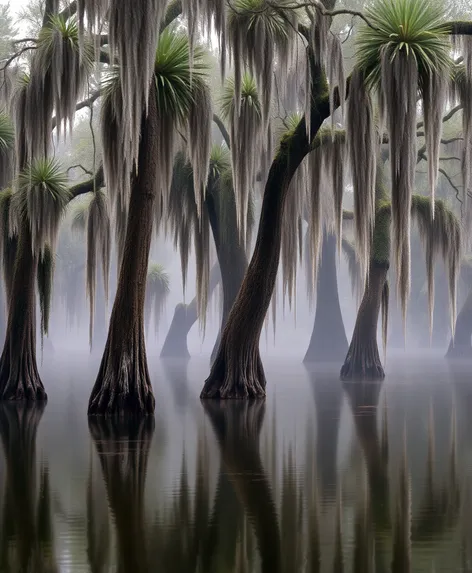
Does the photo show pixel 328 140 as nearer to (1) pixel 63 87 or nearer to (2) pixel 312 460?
(1) pixel 63 87

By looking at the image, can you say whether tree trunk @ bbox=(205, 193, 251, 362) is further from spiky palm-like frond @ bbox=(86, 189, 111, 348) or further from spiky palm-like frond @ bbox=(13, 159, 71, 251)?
spiky palm-like frond @ bbox=(13, 159, 71, 251)

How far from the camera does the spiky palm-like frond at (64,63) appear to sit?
15695 millimetres

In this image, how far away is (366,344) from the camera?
2692 centimetres

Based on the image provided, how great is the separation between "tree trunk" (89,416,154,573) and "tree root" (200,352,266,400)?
370cm

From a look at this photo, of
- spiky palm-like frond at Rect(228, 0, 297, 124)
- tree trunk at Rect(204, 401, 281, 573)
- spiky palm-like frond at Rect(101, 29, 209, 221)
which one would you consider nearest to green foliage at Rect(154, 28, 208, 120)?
spiky palm-like frond at Rect(101, 29, 209, 221)

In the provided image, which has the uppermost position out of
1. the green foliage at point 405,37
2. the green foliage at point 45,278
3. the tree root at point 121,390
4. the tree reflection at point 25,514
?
the green foliage at point 405,37

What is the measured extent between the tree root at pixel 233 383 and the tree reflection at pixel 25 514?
6601 millimetres

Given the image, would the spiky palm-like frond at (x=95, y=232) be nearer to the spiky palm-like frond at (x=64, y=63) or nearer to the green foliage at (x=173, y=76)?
the spiky palm-like frond at (x=64, y=63)

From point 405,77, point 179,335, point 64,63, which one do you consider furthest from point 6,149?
point 179,335

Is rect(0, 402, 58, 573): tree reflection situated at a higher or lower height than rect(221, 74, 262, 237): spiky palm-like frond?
lower

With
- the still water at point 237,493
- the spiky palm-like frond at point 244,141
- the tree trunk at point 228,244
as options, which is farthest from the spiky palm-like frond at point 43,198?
the tree trunk at point 228,244

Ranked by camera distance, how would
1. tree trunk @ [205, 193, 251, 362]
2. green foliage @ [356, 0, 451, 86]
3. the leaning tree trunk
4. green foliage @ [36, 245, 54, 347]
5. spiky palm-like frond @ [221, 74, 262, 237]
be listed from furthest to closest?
tree trunk @ [205, 193, 251, 362] → green foliage @ [36, 245, 54, 347] → the leaning tree trunk → spiky palm-like frond @ [221, 74, 262, 237] → green foliage @ [356, 0, 451, 86]

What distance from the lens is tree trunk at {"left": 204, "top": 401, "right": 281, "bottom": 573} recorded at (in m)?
5.36

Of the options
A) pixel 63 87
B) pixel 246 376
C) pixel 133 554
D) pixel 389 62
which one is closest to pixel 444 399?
pixel 246 376
